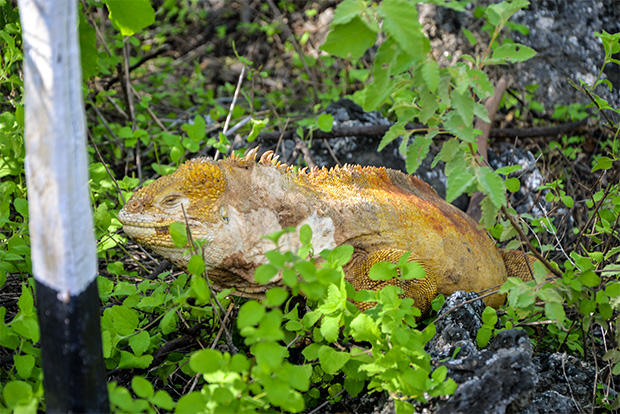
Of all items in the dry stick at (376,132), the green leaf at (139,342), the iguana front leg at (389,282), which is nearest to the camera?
the green leaf at (139,342)

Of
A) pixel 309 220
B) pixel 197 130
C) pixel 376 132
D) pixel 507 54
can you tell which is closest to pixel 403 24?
pixel 507 54

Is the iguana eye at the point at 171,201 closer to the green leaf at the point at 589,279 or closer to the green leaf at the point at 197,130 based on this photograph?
the green leaf at the point at 197,130

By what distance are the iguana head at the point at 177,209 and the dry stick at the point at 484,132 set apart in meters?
1.91

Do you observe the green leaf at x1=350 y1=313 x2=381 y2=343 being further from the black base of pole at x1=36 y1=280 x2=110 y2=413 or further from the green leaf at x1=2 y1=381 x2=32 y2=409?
the green leaf at x1=2 y1=381 x2=32 y2=409

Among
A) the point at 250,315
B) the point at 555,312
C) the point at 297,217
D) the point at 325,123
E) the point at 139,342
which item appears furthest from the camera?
the point at 325,123

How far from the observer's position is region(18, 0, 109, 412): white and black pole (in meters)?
1.32

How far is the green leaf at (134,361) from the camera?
79.6 inches

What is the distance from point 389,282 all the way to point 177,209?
1004mm

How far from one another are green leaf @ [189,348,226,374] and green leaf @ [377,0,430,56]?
37.7 inches

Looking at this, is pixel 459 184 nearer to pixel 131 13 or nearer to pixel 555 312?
pixel 555 312

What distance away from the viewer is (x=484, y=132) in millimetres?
4145

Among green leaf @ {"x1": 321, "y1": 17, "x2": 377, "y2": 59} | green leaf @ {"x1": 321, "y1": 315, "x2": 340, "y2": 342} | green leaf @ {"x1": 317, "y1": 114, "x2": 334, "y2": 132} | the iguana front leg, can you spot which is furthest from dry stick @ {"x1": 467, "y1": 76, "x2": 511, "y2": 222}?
green leaf @ {"x1": 321, "y1": 17, "x2": 377, "y2": 59}

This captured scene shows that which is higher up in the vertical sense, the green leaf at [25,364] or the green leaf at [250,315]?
the green leaf at [250,315]

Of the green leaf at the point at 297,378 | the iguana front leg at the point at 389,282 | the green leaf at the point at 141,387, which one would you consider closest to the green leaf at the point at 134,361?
the green leaf at the point at 141,387
